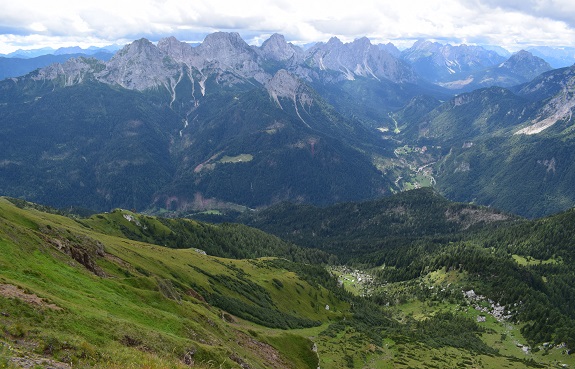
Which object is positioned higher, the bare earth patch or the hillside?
the bare earth patch

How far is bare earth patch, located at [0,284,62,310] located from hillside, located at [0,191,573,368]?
0.44 feet

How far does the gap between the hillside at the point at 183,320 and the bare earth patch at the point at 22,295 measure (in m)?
0.14

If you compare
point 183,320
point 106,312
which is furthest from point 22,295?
point 183,320

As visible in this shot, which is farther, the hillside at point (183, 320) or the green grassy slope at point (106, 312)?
the hillside at point (183, 320)

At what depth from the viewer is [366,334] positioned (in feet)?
424

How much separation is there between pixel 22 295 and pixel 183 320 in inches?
929

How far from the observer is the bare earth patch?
43.6 m

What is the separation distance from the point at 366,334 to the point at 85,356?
4168 inches

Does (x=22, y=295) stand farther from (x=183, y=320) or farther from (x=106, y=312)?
(x=183, y=320)

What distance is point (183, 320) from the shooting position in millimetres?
62344

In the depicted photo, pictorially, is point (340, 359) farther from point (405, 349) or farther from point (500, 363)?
point (500, 363)

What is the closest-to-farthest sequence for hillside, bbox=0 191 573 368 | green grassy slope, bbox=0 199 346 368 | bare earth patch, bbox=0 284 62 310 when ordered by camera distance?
green grassy slope, bbox=0 199 346 368
hillside, bbox=0 191 573 368
bare earth patch, bbox=0 284 62 310

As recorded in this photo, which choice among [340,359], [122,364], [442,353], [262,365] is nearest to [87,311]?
[122,364]

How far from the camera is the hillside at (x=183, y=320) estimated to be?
41.3 meters
